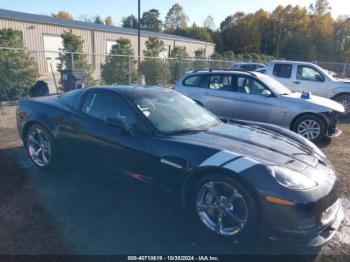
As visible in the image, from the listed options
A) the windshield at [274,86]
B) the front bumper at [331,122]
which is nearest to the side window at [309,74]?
the windshield at [274,86]

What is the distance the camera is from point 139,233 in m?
3.06

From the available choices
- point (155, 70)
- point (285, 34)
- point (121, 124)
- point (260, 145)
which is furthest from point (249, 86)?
point (285, 34)

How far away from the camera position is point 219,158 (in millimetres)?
2885

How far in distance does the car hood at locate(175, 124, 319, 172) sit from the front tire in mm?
2132

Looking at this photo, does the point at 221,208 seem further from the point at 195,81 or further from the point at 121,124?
the point at 195,81

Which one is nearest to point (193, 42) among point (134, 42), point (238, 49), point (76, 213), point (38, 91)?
point (134, 42)

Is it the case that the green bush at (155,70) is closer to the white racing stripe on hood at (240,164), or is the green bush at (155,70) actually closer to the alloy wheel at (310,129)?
the alloy wheel at (310,129)

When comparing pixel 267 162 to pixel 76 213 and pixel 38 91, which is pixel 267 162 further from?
pixel 38 91

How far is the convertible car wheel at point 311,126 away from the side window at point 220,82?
1.74m

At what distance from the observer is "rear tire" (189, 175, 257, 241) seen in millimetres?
2736

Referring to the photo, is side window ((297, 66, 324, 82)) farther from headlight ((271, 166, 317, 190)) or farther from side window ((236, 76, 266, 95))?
headlight ((271, 166, 317, 190))

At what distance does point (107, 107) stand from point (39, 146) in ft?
4.92

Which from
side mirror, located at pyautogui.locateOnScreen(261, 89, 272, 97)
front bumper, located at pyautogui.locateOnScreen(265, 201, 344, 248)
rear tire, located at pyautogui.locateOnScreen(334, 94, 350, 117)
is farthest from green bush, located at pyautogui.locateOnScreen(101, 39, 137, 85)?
front bumper, located at pyautogui.locateOnScreen(265, 201, 344, 248)

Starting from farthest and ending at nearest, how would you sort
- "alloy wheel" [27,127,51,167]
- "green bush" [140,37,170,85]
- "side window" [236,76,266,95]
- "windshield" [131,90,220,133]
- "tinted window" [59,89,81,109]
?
"green bush" [140,37,170,85] → "side window" [236,76,266,95] → "alloy wheel" [27,127,51,167] → "tinted window" [59,89,81,109] → "windshield" [131,90,220,133]
